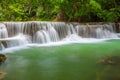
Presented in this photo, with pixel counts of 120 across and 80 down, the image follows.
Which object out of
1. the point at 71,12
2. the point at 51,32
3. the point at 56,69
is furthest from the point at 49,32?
the point at 56,69

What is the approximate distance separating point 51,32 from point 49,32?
108mm

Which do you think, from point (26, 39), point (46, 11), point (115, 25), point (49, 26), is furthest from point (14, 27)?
point (46, 11)

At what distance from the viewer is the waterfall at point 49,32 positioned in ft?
41.2

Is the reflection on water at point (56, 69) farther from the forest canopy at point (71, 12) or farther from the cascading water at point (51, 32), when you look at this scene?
the forest canopy at point (71, 12)

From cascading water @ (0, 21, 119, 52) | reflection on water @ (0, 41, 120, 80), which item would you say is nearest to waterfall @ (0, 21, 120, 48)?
cascading water @ (0, 21, 119, 52)

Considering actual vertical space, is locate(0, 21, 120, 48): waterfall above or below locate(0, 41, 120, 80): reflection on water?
above

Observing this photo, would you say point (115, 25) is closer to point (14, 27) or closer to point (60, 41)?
point (60, 41)

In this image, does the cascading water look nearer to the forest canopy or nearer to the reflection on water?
the forest canopy

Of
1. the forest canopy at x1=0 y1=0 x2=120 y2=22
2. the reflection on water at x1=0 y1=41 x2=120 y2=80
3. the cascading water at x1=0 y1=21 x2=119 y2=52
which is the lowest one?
the reflection on water at x1=0 y1=41 x2=120 y2=80

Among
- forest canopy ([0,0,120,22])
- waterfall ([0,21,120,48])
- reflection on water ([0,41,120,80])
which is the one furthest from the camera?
forest canopy ([0,0,120,22])

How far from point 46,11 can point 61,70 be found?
14.2 metres

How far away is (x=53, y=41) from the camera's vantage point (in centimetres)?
1310

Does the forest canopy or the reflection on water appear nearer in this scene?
the reflection on water

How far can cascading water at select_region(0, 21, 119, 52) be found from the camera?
41.3 ft
